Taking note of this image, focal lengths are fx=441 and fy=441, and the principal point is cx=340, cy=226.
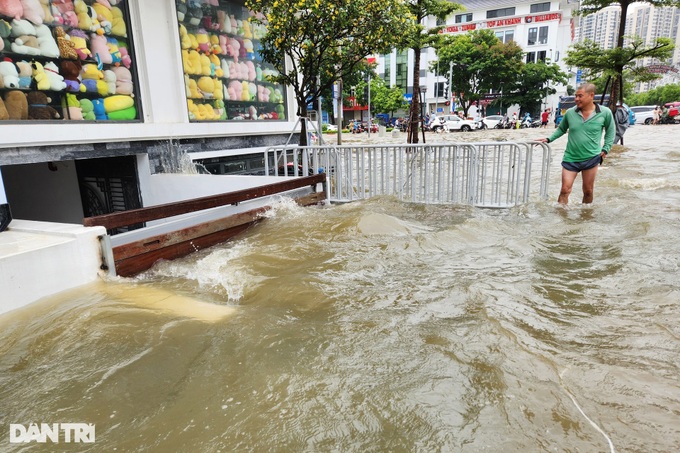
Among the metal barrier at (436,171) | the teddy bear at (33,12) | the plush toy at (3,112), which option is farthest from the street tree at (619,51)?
the plush toy at (3,112)

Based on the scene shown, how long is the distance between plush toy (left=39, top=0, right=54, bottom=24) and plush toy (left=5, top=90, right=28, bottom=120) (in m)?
1.24

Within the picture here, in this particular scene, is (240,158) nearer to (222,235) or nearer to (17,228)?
(222,235)

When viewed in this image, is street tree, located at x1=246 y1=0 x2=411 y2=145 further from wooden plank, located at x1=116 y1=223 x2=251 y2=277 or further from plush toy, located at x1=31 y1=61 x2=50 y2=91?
wooden plank, located at x1=116 y1=223 x2=251 y2=277

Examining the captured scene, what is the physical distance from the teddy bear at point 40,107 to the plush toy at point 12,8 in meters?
1.07

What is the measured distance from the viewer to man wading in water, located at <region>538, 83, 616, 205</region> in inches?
254

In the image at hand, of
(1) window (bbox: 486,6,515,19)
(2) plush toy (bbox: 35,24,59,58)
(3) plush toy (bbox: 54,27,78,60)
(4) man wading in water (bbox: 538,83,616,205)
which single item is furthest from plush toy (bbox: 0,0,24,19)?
(1) window (bbox: 486,6,515,19)

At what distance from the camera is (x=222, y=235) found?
617 cm

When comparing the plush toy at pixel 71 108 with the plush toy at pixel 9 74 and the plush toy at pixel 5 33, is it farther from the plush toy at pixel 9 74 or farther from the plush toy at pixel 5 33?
the plush toy at pixel 5 33

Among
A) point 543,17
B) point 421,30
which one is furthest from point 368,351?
point 543,17

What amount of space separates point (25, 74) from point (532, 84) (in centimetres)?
5200

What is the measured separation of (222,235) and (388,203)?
3133mm

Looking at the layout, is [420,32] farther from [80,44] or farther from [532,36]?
[532,36]

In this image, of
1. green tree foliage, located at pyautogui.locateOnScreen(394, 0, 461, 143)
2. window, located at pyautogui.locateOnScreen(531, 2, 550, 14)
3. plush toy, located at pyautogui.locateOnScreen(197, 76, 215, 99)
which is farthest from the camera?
window, located at pyautogui.locateOnScreen(531, 2, 550, 14)

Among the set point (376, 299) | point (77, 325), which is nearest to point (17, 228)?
point (77, 325)
